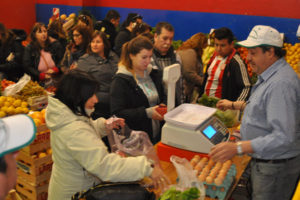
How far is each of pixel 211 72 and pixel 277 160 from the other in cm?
195

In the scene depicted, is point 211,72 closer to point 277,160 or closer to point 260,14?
point 277,160

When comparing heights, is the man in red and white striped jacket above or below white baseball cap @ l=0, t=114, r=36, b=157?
below

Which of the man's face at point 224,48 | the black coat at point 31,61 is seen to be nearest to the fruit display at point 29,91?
the black coat at point 31,61

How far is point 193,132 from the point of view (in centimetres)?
240

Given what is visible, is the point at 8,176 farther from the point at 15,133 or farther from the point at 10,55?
the point at 10,55

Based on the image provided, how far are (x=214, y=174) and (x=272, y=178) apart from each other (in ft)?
1.60

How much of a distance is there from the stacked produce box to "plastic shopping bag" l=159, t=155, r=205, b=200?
70.4 inches

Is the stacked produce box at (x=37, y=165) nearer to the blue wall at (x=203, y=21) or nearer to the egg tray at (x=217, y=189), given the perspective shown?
the egg tray at (x=217, y=189)

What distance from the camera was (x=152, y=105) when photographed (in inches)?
128

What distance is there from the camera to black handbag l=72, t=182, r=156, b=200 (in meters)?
1.88

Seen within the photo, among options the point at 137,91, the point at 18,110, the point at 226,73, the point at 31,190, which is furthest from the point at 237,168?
the point at 18,110

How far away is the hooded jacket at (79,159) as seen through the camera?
6.43 feet

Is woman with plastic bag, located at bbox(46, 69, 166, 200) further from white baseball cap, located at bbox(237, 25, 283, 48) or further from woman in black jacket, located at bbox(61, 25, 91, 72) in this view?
woman in black jacket, located at bbox(61, 25, 91, 72)

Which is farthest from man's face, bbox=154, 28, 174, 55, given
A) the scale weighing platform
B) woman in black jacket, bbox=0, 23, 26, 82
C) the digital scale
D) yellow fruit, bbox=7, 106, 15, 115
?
woman in black jacket, bbox=0, 23, 26, 82
